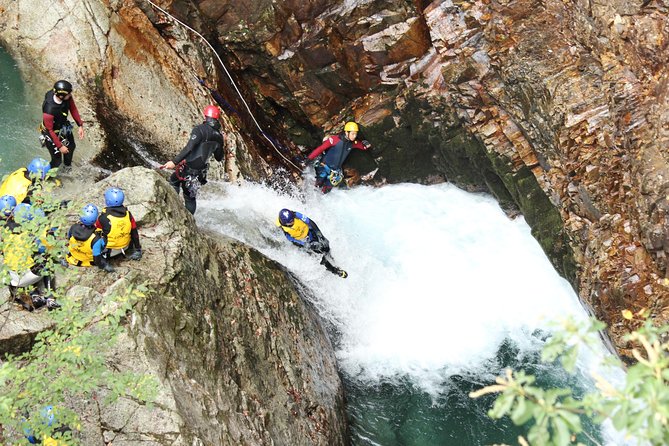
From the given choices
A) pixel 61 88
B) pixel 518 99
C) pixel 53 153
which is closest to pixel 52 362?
pixel 61 88

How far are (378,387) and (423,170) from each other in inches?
Answer: 216

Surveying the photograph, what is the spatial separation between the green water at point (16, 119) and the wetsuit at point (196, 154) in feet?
9.00

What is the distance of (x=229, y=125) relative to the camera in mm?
11898

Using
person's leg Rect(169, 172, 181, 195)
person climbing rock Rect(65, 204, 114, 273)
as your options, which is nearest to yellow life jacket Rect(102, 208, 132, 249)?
person climbing rock Rect(65, 204, 114, 273)

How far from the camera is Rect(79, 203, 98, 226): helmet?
697 centimetres

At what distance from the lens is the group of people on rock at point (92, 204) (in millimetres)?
5459

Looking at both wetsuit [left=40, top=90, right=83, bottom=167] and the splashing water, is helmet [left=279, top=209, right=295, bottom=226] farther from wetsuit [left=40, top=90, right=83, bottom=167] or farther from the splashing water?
wetsuit [left=40, top=90, right=83, bottom=167]

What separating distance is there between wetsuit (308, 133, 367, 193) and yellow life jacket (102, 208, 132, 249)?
588cm

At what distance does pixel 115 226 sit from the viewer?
7.13 metres

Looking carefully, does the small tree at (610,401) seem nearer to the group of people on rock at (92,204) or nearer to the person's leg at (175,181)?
the group of people on rock at (92,204)

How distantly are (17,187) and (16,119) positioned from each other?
412cm

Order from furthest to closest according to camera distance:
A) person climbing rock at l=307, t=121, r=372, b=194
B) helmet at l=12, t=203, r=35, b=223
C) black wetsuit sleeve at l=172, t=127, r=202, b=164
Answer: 1. person climbing rock at l=307, t=121, r=372, b=194
2. black wetsuit sleeve at l=172, t=127, r=202, b=164
3. helmet at l=12, t=203, r=35, b=223

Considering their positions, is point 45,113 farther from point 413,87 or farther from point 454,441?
point 454,441

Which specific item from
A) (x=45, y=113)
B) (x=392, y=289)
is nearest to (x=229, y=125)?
(x=45, y=113)
